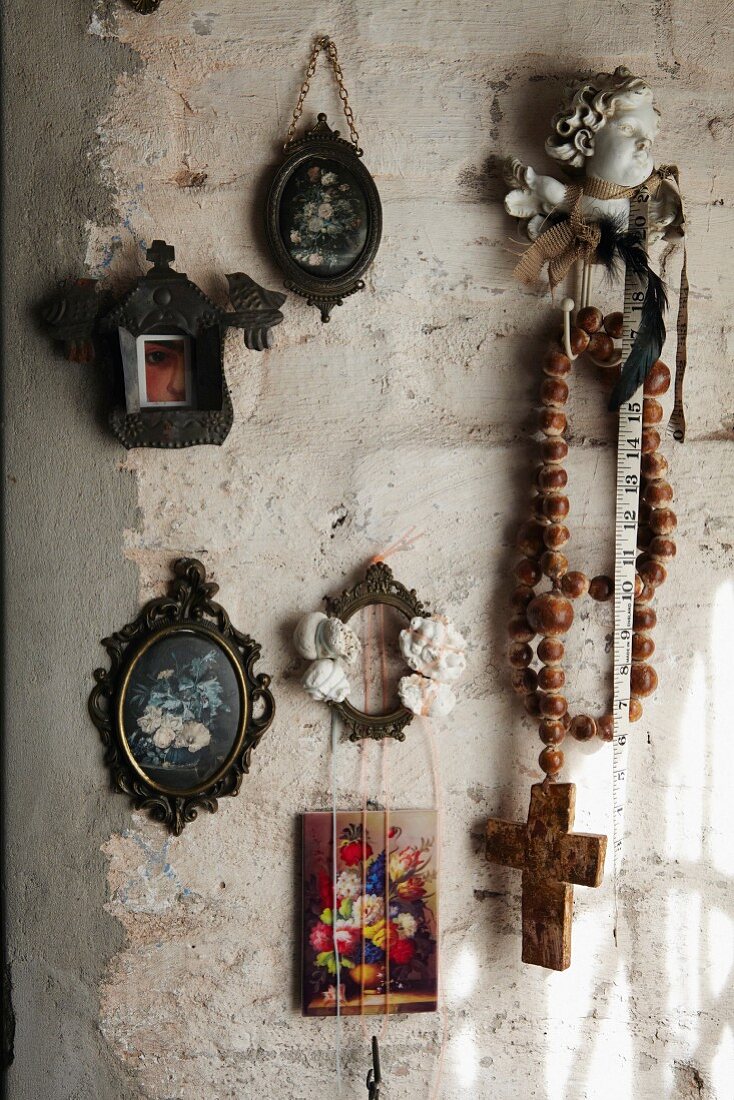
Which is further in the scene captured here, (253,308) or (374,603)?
(374,603)

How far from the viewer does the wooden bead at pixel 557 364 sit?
54.1 inches

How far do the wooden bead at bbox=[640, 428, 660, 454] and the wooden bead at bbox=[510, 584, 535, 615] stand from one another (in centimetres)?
30

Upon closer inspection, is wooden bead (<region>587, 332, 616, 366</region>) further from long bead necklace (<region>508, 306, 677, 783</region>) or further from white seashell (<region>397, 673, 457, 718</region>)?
white seashell (<region>397, 673, 457, 718</region>)

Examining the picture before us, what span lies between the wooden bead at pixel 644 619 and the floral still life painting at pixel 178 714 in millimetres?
687

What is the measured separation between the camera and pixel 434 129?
4.59 feet

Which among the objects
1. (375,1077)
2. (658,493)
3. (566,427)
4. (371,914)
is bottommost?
(375,1077)

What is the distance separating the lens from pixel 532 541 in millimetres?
1400

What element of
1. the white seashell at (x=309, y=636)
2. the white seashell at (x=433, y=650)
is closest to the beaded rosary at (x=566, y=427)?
the white seashell at (x=433, y=650)

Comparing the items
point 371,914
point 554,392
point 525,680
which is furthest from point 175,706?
point 554,392

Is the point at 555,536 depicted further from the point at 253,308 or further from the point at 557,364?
the point at 253,308

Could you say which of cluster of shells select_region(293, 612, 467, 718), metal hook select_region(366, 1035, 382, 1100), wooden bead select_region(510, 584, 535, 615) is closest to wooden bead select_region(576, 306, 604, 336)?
wooden bead select_region(510, 584, 535, 615)

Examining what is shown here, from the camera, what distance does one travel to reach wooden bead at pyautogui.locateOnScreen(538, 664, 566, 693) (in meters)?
1.37

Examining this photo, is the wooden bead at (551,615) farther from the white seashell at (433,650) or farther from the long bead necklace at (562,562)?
the white seashell at (433,650)

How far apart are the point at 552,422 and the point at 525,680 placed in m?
0.43
